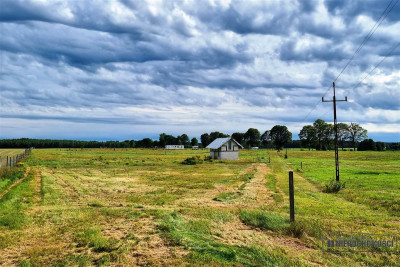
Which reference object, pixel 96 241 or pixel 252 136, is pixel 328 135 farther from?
pixel 96 241

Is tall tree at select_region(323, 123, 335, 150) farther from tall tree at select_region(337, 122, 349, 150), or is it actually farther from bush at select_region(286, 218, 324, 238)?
bush at select_region(286, 218, 324, 238)

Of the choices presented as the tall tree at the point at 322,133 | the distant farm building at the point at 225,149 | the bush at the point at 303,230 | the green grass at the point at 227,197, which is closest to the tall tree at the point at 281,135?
the tall tree at the point at 322,133

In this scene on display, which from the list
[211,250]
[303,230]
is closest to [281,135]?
[303,230]

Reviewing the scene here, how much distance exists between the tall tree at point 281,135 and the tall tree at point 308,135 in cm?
1758

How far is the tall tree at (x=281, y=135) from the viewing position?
550ft

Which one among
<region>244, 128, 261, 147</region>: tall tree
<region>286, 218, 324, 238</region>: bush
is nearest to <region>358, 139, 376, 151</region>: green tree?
<region>244, 128, 261, 147</region>: tall tree

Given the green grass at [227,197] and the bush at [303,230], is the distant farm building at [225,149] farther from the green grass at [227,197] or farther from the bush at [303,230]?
the bush at [303,230]

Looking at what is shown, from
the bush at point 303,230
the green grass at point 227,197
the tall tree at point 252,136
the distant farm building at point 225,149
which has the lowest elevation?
the green grass at point 227,197

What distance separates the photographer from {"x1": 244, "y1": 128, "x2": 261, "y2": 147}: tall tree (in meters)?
181

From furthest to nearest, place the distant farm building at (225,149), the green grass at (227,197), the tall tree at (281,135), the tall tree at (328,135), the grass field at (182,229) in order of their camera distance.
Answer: the tall tree at (281,135) → the tall tree at (328,135) → the distant farm building at (225,149) → the green grass at (227,197) → the grass field at (182,229)

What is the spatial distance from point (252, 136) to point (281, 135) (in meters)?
19.4

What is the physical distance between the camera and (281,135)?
17038cm

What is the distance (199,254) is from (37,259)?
465cm

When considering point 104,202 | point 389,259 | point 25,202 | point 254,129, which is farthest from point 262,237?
point 254,129
